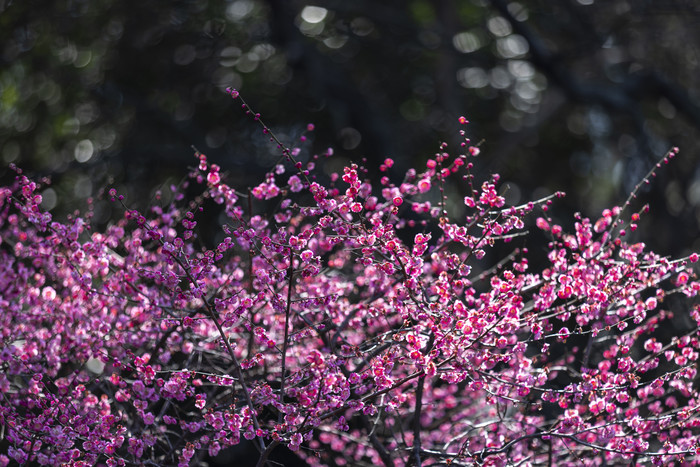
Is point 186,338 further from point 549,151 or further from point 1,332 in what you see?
point 549,151

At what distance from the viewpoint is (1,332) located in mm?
4531

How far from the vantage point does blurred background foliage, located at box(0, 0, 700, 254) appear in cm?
1049

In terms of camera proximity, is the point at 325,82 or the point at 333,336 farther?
the point at 325,82

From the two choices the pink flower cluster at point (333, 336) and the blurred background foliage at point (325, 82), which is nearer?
the pink flower cluster at point (333, 336)

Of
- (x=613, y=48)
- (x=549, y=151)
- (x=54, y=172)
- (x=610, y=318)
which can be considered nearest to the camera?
(x=610, y=318)

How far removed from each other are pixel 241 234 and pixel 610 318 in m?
2.02

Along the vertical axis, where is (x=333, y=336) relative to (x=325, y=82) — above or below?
above

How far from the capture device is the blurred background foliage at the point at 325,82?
34.4 feet

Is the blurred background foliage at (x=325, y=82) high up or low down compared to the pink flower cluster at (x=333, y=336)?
down

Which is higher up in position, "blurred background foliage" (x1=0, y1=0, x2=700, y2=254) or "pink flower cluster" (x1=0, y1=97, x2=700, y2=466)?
"pink flower cluster" (x1=0, y1=97, x2=700, y2=466)

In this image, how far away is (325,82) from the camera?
449 inches

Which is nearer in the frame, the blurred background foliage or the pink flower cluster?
the pink flower cluster

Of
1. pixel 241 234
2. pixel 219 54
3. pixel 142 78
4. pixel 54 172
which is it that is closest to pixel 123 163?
pixel 54 172

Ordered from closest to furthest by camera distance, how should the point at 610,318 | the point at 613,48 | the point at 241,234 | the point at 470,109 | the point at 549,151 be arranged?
the point at 241,234 < the point at 610,318 < the point at 613,48 < the point at 470,109 < the point at 549,151
